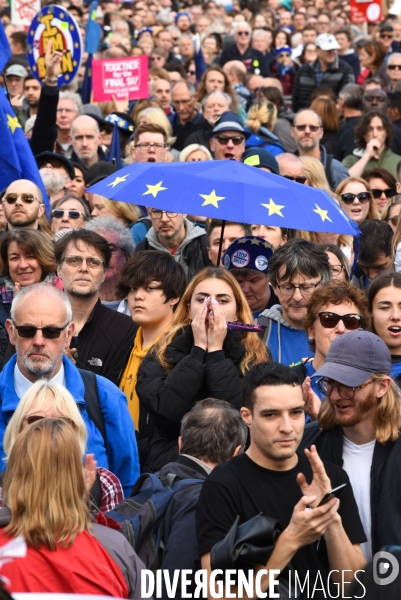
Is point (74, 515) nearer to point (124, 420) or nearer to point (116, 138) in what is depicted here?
point (124, 420)

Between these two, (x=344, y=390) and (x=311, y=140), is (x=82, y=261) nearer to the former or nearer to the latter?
(x=344, y=390)

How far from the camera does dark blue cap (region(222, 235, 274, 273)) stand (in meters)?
7.26

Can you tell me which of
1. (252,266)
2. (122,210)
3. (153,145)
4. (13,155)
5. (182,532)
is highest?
(182,532)

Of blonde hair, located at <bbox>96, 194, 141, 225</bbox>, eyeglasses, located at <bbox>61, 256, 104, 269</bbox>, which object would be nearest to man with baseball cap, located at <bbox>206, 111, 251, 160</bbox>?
blonde hair, located at <bbox>96, 194, 141, 225</bbox>

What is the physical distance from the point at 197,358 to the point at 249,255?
5.08 feet

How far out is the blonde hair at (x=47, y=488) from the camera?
401 cm

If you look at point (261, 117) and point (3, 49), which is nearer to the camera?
point (3, 49)

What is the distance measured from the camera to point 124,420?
18.3ft

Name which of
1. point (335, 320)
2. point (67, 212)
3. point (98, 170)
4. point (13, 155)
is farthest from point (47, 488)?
point (98, 170)

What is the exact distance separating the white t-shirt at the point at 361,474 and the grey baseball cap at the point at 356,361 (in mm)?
273

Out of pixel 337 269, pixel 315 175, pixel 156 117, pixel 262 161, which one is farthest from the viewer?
pixel 156 117

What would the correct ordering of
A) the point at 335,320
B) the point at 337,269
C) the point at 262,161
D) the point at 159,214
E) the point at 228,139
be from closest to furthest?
1. the point at 335,320
2. the point at 337,269
3. the point at 159,214
4. the point at 262,161
5. the point at 228,139

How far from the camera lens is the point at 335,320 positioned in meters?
5.96

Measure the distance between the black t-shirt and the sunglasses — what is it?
149 centimetres
